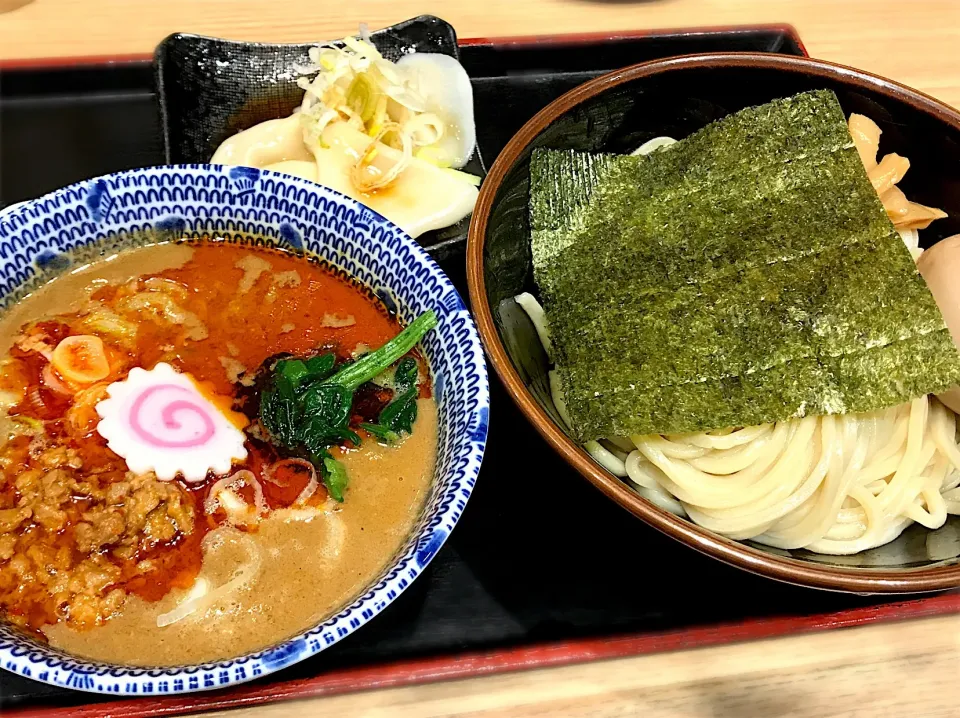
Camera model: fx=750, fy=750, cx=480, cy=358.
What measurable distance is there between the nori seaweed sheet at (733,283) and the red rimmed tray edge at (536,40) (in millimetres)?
648

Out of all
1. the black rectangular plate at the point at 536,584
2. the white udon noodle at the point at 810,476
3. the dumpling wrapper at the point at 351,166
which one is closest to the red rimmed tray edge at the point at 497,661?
the black rectangular plate at the point at 536,584

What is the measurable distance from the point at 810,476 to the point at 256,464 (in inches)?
36.1

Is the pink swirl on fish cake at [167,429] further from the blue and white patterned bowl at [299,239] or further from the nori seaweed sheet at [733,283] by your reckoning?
the nori seaweed sheet at [733,283]

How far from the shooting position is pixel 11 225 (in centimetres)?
114

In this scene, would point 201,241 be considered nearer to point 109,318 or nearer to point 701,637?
point 109,318

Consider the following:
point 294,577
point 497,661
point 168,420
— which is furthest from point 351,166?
point 497,661

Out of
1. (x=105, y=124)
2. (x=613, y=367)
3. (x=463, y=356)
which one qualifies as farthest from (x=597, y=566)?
(x=105, y=124)

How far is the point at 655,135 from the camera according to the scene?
65.5 inches

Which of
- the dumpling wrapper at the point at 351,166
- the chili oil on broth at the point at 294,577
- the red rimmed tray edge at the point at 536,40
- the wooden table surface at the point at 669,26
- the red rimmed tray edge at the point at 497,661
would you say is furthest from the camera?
the red rimmed tray edge at the point at 536,40

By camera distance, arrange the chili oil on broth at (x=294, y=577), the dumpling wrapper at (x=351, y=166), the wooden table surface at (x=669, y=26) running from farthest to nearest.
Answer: the dumpling wrapper at (x=351, y=166), the wooden table surface at (x=669, y=26), the chili oil on broth at (x=294, y=577)

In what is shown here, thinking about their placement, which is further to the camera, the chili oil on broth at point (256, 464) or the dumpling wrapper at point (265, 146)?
Answer: the dumpling wrapper at point (265, 146)

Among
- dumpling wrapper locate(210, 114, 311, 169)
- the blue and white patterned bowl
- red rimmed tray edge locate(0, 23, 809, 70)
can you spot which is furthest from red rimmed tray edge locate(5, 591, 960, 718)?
red rimmed tray edge locate(0, 23, 809, 70)

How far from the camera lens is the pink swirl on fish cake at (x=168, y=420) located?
1.13m

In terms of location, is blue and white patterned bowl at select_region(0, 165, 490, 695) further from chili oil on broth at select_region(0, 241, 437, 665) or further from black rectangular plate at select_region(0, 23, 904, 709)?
black rectangular plate at select_region(0, 23, 904, 709)
